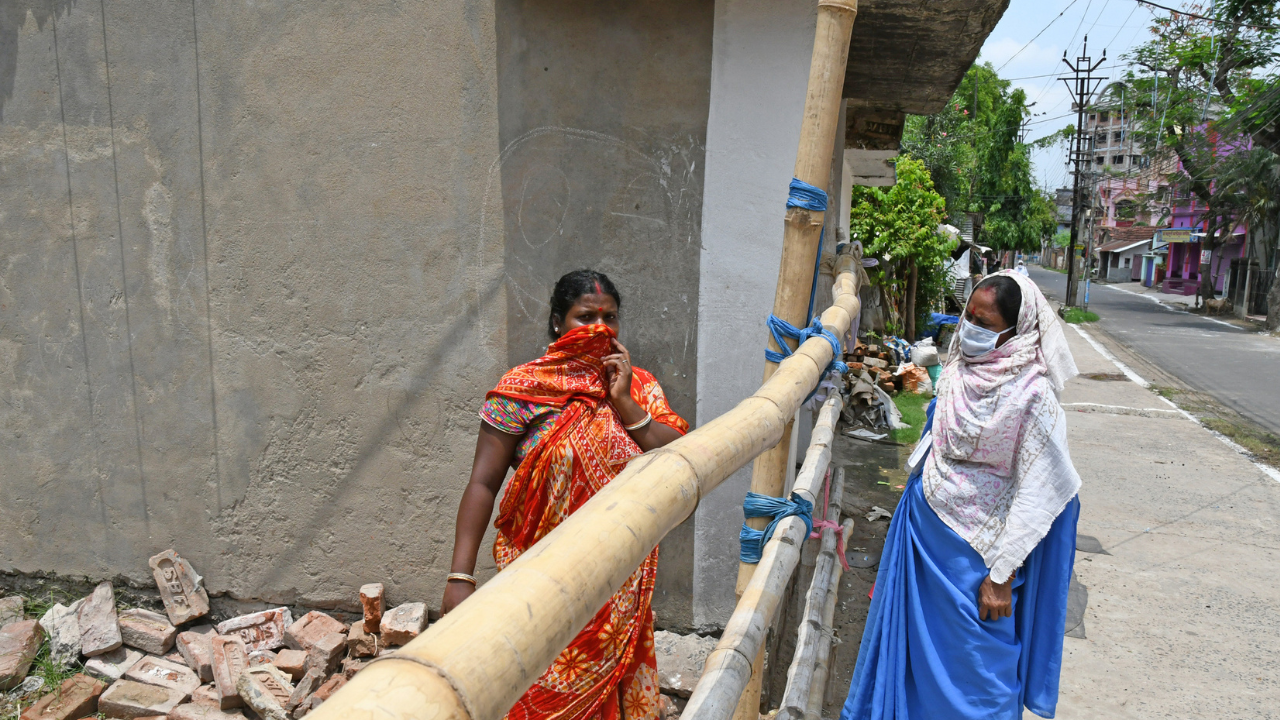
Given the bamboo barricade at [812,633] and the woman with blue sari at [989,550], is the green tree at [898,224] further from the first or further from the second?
the woman with blue sari at [989,550]

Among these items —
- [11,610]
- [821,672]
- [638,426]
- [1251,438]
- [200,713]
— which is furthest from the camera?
[1251,438]

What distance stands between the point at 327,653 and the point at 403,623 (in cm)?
40

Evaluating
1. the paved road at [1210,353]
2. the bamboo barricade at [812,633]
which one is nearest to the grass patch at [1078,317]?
the paved road at [1210,353]

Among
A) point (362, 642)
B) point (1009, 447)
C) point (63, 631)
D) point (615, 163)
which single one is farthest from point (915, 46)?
point (63, 631)

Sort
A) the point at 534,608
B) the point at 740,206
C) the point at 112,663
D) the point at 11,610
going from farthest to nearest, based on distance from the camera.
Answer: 1. the point at 11,610
2. the point at 112,663
3. the point at 740,206
4. the point at 534,608

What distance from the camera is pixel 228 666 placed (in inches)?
143

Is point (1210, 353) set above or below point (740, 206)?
below

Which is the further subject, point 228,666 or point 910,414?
point 910,414

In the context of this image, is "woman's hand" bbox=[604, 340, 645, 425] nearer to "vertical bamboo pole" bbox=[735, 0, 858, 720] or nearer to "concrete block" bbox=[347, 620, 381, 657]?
"vertical bamboo pole" bbox=[735, 0, 858, 720]

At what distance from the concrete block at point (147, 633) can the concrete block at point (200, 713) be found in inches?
20.2

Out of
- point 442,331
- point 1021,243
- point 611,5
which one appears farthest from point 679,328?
point 1021,243

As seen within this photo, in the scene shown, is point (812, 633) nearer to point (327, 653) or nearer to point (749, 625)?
point (749, 625)

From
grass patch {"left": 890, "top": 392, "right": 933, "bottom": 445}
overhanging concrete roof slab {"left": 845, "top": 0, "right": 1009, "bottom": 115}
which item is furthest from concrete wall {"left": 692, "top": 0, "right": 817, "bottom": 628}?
grass patch {"left": 890, "top": 392, "right": 933, "bottom": 445}

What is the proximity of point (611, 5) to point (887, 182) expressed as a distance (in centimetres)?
660
